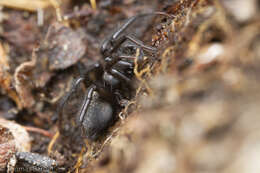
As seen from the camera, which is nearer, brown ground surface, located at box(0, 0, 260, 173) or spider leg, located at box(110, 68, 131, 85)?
brown ground surface, located at box(0, 0, 260, 173)

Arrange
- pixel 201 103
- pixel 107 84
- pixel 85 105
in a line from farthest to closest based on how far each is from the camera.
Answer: pixel 107 84 → pixel 85 105 → pixel 201 103

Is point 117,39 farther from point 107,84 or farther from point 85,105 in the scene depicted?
point 85,105

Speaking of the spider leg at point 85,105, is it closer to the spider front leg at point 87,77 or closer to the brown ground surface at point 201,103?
the spider front leg at point 87,77

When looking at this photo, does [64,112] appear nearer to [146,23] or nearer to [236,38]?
[146,23]

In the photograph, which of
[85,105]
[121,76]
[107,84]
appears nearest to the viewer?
[85,105]

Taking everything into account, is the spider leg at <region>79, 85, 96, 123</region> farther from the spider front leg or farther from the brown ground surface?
the brown ground surface

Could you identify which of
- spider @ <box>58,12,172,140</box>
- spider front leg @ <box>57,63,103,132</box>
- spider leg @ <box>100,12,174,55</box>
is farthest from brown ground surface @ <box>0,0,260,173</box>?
spider front leg @ <box>57,63,103,132</box>

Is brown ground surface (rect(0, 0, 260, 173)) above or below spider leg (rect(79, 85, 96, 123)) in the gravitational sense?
above

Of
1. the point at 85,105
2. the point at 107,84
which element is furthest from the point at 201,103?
the point at 107,84

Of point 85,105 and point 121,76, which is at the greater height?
point 121,76
